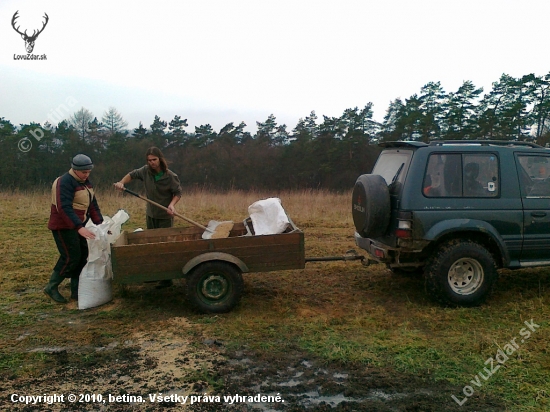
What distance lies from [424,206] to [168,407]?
3.44 meters

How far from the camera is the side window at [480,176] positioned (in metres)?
5.57

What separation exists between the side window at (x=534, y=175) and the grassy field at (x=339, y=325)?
1285mm

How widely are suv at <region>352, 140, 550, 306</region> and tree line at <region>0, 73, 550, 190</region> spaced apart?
20.8 metres

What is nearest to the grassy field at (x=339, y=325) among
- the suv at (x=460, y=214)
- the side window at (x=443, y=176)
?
the suv at (x=460, y=214)

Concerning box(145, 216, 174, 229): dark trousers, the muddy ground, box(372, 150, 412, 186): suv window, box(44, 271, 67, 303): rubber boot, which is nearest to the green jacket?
box(145, 216, 174, 229): dark trousers

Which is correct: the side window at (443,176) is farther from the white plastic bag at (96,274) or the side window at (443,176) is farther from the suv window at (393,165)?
the white plastic bag at (96,274)

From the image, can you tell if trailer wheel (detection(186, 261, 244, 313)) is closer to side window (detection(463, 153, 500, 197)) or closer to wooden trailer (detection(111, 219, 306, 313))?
wooden trailer (detection(111, 219, 306, 313))

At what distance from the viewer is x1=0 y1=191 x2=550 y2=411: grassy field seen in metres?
4.07

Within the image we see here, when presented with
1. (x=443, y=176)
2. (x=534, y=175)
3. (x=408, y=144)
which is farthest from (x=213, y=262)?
(x=534, y=175)

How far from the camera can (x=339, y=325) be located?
511cm

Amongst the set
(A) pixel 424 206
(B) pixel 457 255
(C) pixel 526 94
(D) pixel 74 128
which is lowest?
(B) pixel 457 255

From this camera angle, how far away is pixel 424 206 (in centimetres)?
543

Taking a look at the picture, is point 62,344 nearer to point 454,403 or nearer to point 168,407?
point 168,407

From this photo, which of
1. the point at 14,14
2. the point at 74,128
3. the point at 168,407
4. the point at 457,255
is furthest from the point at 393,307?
the point at 74,128
